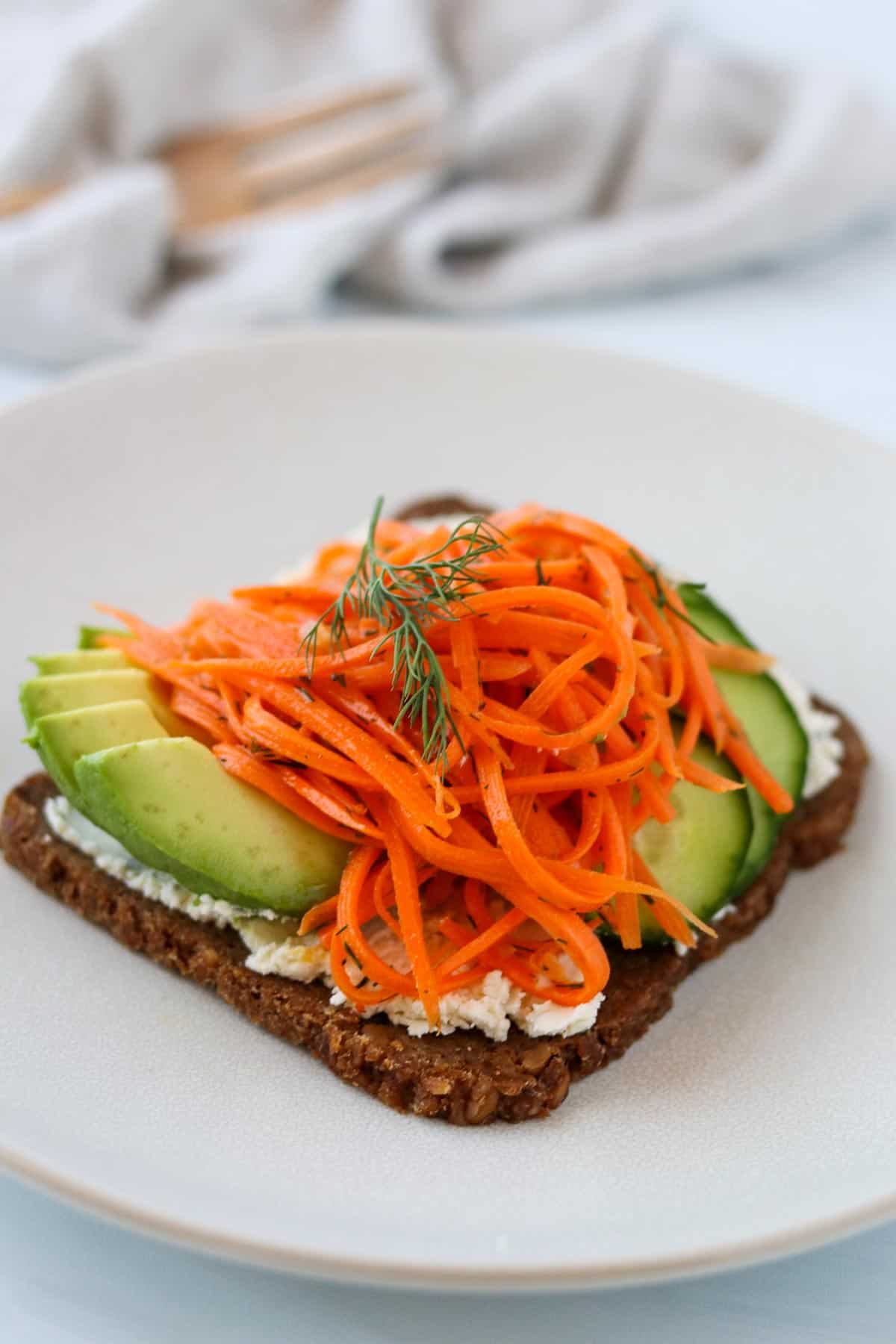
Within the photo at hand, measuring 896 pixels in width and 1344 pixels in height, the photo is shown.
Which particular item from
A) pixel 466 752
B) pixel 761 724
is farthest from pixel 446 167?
pixel 466 752

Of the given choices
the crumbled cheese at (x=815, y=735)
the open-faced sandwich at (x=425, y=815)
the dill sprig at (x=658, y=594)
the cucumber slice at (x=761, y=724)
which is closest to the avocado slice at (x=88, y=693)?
the open-faced sandwich at (x=425, y=815)

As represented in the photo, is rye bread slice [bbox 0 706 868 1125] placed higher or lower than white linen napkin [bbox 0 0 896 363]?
lower

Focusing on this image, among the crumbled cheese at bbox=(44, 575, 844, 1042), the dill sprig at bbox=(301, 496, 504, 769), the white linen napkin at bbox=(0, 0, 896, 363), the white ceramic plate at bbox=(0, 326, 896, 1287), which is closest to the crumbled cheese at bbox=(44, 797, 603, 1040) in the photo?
the crumbled cheese at bbox=(44, 575, 844, 1042)

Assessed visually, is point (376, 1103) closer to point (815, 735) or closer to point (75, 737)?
point (75, 737)

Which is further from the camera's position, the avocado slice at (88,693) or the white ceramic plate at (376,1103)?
the avocado slice at (88,693)

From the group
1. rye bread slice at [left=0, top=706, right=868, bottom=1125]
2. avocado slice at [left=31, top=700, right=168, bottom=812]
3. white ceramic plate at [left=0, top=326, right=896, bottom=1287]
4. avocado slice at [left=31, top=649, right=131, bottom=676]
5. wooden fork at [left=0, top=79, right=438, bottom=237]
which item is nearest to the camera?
white ceramic plate at [left=0, top=326, right=896, bottom=1287]

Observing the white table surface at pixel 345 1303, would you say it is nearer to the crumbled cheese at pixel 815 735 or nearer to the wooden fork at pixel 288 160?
the crumbled cheese at pixel 815 735

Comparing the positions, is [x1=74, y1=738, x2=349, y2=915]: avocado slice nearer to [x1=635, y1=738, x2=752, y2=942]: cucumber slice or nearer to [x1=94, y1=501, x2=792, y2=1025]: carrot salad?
[x1=94, y1=501, x2=792, y2=1025]: carrot salad

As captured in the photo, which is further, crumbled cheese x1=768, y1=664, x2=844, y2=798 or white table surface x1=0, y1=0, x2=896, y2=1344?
crumbled cheese x1=768, y1=664, x2=844, y2=798
